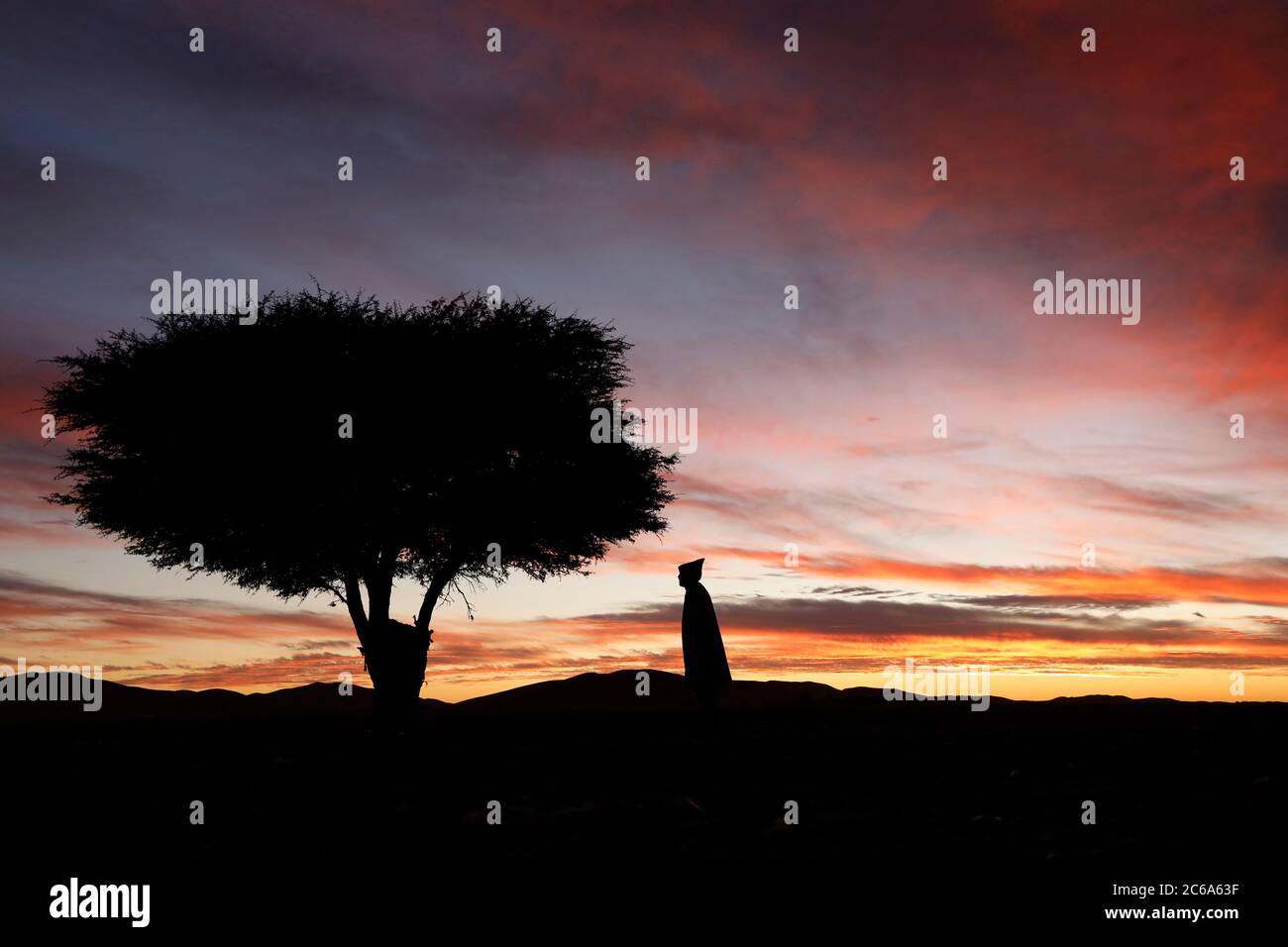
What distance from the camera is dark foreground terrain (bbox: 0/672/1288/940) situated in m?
9.24

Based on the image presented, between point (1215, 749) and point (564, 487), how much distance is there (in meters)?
16.8

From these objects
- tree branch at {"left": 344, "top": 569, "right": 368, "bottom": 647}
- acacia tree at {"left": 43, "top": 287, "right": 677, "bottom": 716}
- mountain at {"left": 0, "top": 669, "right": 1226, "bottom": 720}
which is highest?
acacia tree at {"left": 43, "top": 287, "right": 677, "bottom": 716}

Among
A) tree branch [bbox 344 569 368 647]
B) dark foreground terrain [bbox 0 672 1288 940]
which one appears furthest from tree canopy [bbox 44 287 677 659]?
dark foreground terrain [bbox 0 672 1288 940]

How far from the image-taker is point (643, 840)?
1123 cm

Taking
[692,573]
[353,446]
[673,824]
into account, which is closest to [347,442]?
[353,446]

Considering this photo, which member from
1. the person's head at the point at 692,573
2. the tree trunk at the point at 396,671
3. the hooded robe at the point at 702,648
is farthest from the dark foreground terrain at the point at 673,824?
the tree trunk at the point at 396,671

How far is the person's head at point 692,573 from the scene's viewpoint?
21.3m

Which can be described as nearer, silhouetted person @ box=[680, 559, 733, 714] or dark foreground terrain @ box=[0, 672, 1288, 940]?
dark foreground terrain @ box=[0, 672, 1288, 940]

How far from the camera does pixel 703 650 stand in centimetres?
2058

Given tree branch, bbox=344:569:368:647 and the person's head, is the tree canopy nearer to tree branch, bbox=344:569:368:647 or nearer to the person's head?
tree branch, bbox=344:569:368:647

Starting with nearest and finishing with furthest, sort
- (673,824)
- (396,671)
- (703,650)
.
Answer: (673,824) → (703,650) → (396,671)

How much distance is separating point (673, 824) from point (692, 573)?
31.4 feet
